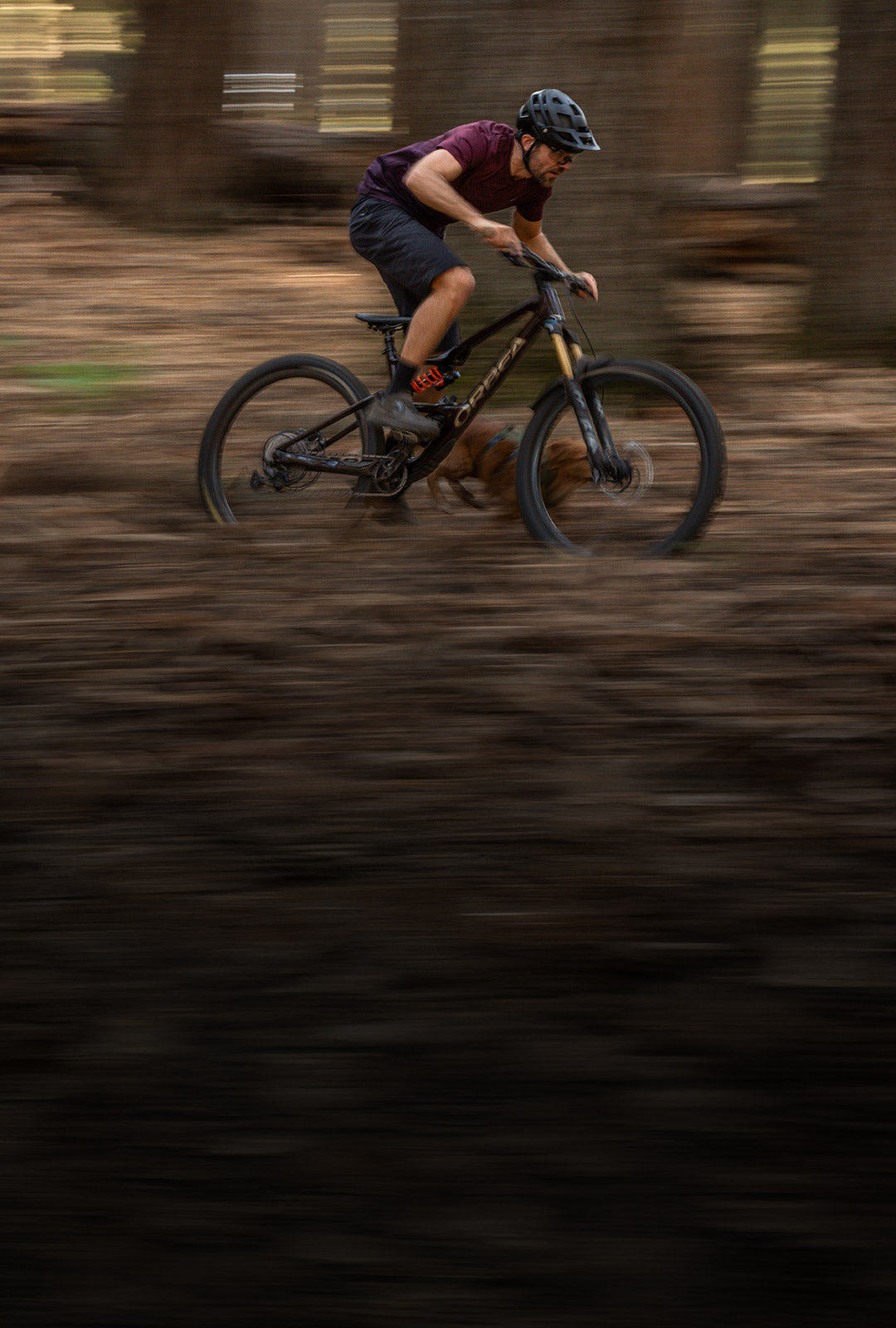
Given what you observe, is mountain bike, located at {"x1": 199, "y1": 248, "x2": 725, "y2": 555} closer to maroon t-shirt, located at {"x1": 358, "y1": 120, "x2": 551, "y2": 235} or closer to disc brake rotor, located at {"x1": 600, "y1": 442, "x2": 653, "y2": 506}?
disc brake rotor, located at {"x1": 600, "y1": 442, "x2": 653, "y2": 506}

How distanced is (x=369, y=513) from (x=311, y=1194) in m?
4.34

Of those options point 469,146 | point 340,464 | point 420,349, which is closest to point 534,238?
point 469,146

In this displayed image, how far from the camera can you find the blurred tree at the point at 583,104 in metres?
7.54

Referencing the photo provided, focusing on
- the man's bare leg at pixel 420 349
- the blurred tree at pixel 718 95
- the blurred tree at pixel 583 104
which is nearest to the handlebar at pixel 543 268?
the man's bare leg at pixel 420 349

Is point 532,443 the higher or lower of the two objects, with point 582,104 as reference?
lower

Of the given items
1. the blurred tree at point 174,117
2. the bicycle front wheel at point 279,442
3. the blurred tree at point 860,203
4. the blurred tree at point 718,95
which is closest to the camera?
the bicycle front wheel at point 279,442

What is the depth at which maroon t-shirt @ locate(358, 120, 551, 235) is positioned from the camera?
18.9 ft

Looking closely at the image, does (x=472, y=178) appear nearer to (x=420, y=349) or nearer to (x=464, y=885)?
(x=420, y=349)

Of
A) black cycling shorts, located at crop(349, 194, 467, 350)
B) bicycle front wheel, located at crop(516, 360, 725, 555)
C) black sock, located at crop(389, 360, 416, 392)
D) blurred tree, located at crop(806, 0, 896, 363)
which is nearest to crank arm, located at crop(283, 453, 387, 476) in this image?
black sock, located at crop(389, 360, 416, 392)

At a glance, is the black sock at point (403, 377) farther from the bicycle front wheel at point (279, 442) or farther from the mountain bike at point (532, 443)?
the bicycle front wheel at point (279, 442)

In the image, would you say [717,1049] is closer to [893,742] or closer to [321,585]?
[893,742]

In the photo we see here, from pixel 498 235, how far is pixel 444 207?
24 cm

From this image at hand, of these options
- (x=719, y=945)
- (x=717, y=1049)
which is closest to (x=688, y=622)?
(x=719, y=945)

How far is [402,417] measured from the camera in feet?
20.1
